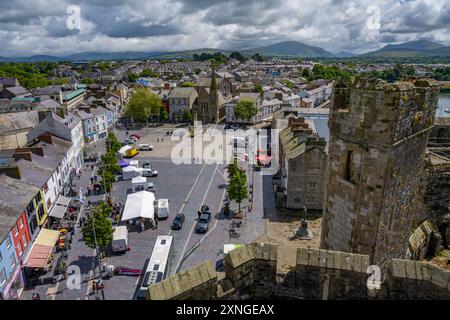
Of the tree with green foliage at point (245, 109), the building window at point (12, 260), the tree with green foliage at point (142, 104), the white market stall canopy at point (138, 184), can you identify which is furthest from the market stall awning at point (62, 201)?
the tree with green foliage at point (245, 109)

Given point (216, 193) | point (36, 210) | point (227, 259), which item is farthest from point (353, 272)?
point (216, 193)

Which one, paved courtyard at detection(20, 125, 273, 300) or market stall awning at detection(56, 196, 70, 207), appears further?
market stall awning at detection(56, 196, 70, 207)

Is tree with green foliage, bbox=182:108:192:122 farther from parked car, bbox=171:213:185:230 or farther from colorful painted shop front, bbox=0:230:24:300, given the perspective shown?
colorful painted shop front, bbox=0:230:24:300

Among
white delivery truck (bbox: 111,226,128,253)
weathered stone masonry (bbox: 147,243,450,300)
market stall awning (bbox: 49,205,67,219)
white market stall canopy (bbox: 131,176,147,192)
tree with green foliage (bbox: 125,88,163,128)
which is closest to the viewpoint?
weathered stone masonry (bbox: 147,243,450,300)

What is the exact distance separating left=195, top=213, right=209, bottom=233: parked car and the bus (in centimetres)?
517

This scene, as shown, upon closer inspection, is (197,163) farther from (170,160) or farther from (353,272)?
(353,272)

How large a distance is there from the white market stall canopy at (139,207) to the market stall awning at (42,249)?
6669 millimetres

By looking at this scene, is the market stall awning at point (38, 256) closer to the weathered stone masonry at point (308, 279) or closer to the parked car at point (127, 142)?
the weathered stone masonry at point (308, 279)

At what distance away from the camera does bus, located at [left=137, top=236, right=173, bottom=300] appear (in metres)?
21.6

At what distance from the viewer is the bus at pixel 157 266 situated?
2161 cm

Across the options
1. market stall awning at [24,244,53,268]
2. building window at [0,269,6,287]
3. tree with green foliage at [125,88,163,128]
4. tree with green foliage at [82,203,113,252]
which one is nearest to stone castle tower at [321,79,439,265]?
tree with green foliage at [82,203,113,252]
